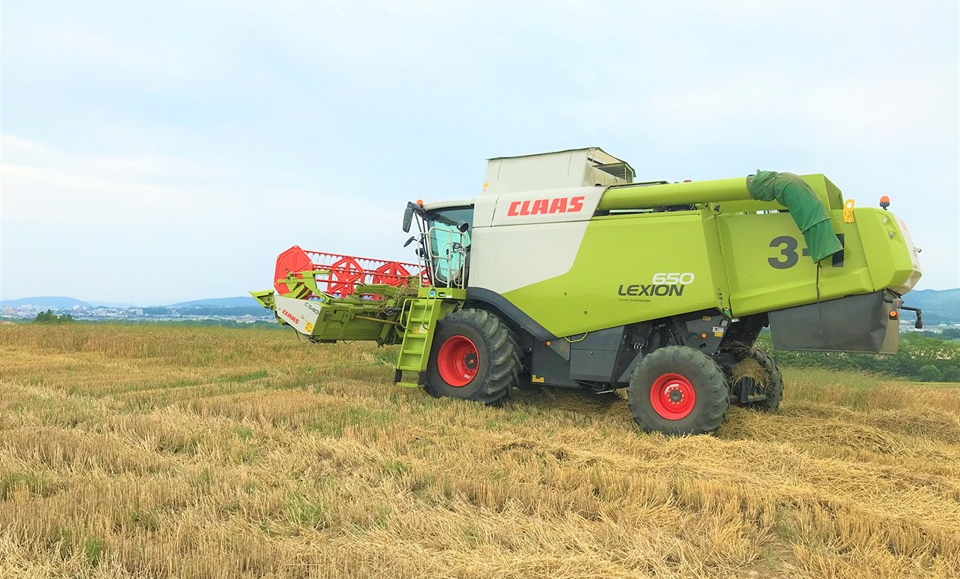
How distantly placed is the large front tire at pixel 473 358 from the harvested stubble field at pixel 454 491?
380 mm

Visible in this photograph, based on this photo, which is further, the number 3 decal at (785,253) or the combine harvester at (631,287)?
the number 3 decal at (785,253)

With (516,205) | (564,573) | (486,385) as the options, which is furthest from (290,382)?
(564,573)

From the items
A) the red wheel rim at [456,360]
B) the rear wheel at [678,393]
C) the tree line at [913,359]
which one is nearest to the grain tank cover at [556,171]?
the red wheel rim at [456,360]

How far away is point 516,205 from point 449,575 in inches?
216

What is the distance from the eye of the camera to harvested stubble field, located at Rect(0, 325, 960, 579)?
2975 mm

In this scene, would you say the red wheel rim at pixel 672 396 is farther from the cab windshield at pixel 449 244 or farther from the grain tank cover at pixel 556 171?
the cab windshield at pixel 449 244

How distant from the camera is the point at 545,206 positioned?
7.59 meters

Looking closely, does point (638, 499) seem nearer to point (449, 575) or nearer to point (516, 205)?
point (449, 575)

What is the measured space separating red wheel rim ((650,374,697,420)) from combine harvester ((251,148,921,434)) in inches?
0.7

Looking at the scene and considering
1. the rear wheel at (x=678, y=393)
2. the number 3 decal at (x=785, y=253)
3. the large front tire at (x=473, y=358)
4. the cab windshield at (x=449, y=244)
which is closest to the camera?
the rear wheel at (x=678, y=393)

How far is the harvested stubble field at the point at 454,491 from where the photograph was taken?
297cm

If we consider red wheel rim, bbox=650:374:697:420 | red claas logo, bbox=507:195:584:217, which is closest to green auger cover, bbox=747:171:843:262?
red wheel rim, bbox=650:374:697:420

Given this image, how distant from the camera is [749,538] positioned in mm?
3348

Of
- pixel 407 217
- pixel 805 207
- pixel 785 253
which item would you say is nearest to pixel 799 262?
pixel 785 253
